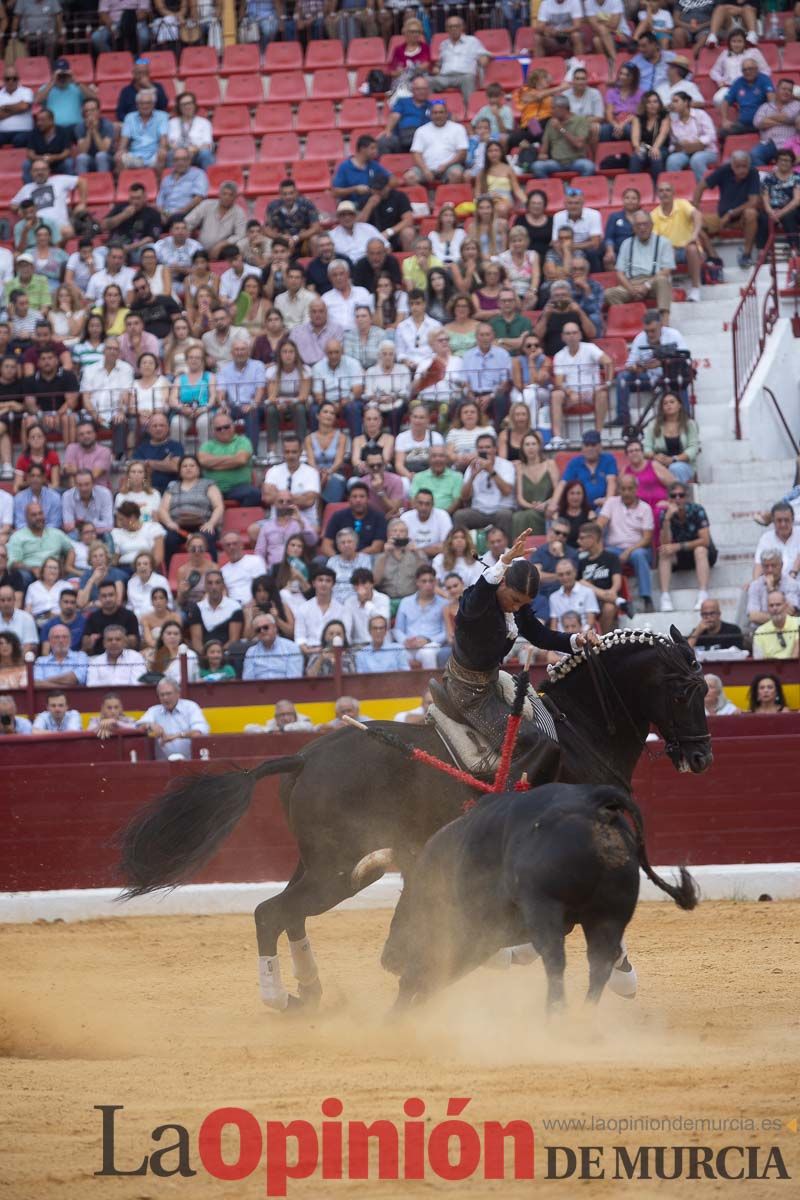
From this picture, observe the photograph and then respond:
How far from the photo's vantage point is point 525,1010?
742 cm

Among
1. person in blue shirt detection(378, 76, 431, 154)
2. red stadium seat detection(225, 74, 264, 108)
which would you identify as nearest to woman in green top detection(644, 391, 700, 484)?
person in blue shirt detection(378, 76, 431, 154)

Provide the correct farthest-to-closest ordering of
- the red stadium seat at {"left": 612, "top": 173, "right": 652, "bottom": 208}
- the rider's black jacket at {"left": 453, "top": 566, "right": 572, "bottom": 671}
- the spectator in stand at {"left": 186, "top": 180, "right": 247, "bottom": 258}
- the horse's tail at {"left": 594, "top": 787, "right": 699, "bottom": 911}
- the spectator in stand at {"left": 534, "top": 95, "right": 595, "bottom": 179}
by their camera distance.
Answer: the spectator in stand at {"left": 186, "top": 180, "right": 247, "bottom": 258} → the spectator in stand at {"left": 534, "top": 95, "right": 595, "bottom": 179} → the red stadium seat at {"left": 612, "top": 173, "right": 652, "bottom": 208} → the rider's black jacket at {"left": 453, "top": 566, "right": 572, "bottom": 671} → the horse's tail at {"left": 594, "top": 787, "right": 699, "bottom": 911}

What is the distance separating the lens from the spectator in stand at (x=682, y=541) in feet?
43.8

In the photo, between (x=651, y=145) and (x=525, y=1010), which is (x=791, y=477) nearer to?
(x=651, y=145)

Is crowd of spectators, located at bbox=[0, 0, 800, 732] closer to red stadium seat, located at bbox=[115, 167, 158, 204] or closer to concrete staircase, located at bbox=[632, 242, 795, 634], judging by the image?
red stadium seat, located at bbox=[115, 167, 158, 204]

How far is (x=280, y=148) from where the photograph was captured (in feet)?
62.8

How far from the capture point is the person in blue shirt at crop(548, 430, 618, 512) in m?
13.7

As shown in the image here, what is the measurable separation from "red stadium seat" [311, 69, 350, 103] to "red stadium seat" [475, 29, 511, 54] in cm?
152

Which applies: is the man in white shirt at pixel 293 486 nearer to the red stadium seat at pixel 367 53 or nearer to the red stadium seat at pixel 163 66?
the red stadium seat at pixel 367 53

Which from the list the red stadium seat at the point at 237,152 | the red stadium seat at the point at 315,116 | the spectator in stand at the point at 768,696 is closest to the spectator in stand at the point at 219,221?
the red stadium seat at the point at 237,152

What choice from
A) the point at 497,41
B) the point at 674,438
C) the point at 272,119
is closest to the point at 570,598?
the point at 674,438

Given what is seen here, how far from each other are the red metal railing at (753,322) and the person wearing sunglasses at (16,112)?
857 cm

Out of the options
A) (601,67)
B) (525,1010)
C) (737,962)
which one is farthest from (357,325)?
(525,1010)

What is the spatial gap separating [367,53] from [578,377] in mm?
6691
